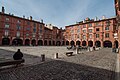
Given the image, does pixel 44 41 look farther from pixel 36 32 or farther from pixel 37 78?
pixel 37 78

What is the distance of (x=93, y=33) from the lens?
1543 inches

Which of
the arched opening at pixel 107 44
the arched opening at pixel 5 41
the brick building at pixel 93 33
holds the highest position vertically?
the brick building at pixel 93 33

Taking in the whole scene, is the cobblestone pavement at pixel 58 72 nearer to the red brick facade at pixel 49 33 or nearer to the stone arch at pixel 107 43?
the red brick facade at pixel 49 33

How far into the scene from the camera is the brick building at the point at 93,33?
34.7 meters

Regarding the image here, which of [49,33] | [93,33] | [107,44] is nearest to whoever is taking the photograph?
[107,44]

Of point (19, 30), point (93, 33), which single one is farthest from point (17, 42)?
point (93, 33)

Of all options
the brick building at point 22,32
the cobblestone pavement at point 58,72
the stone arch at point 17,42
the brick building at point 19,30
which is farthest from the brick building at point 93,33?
the cobblestone pavement at point 58,72

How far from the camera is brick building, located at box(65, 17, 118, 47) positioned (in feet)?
114

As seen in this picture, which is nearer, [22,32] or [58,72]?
[58,72]

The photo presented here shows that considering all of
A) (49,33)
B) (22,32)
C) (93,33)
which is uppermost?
(49,33)

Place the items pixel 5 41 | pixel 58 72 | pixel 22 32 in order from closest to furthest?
pixel 58 72 → pixel 5 41 → pixel 22 32

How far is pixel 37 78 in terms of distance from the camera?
4.51 meters

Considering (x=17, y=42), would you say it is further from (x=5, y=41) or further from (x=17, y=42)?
(x=5, y=41)

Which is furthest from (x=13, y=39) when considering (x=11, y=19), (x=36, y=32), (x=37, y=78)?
(x=37, y=78)
